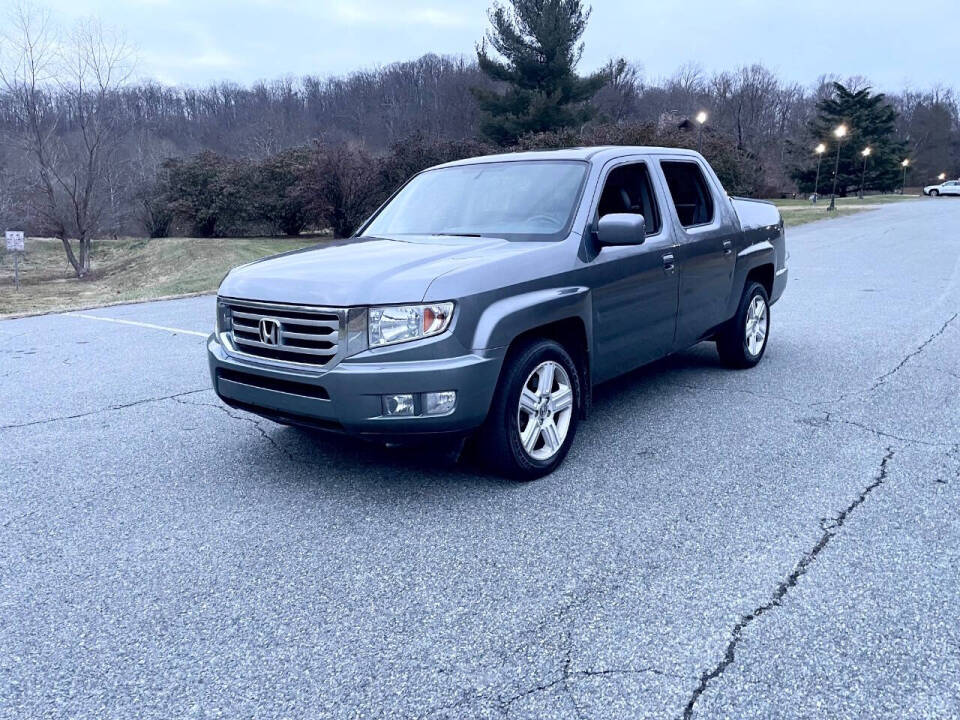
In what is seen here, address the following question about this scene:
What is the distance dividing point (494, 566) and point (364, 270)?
1631 millimetres

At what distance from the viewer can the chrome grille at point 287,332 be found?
3730 millimetres

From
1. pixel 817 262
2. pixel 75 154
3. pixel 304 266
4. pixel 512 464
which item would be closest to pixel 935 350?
pixel 512 464

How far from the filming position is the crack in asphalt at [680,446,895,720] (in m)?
2.45

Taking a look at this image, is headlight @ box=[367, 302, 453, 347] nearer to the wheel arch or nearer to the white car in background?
the wheel arch

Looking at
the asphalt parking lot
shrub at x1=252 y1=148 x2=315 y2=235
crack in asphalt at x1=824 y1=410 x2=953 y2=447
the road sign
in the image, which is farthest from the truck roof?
shrub at x1=252 y1=148 x2=315 y2=235

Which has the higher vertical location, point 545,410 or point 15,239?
point 15,239

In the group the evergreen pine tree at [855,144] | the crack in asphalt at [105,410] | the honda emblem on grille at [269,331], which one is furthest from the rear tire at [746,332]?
the evergreen pine tree at [855,144]

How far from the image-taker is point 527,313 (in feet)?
12.9

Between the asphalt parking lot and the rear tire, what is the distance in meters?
0.64

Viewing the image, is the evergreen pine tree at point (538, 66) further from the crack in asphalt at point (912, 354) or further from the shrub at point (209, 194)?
the crack in asphalt at point (912, 354)

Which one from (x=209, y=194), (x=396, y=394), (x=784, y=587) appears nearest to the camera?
(x=784, y=587)

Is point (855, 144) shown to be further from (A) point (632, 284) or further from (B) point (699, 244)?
(A) point (632, 284)

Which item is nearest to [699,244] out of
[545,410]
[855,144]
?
[545,410]

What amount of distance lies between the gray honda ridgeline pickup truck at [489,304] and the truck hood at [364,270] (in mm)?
12
